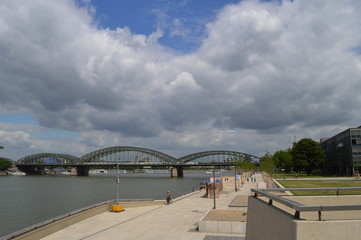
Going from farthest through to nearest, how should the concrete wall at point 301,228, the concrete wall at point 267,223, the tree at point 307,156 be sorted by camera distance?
the tree at point 307,156
the concrete wall at point 267,223
the concrete wall at point 301,228

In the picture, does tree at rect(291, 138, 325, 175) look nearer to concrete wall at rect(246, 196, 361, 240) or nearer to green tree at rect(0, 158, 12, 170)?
concrete wall at rect(246, 196, 361, 240)

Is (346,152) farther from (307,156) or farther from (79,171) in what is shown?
(79,171)

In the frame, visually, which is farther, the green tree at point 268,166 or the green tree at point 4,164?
the green tree at point 4,164

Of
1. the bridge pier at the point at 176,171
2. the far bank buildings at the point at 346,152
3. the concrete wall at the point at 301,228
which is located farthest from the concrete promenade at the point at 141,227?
the bridge pier at the point at 176,171

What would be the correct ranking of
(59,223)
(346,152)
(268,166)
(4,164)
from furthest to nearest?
(4,164)
(346,152)
(268,166)
(59,223)

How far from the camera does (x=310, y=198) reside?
6.11 metres

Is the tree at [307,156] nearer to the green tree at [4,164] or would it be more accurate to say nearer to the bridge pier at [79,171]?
the bridge pier at [79,171]

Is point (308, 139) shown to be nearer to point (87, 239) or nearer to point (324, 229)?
point (87, 239)

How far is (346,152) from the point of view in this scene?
306 ft

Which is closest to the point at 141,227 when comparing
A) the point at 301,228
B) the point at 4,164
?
the point at 301,228

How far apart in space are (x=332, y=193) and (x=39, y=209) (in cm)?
3949

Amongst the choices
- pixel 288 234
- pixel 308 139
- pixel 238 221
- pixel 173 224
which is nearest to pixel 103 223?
pixel 173 224

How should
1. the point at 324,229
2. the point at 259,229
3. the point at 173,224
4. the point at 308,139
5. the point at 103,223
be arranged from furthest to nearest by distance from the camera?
the point at 308,139
the point at 103,223
the point at 173,224
the point at 259,229
the point at 324,229

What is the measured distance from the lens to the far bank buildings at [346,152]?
87.7 m
